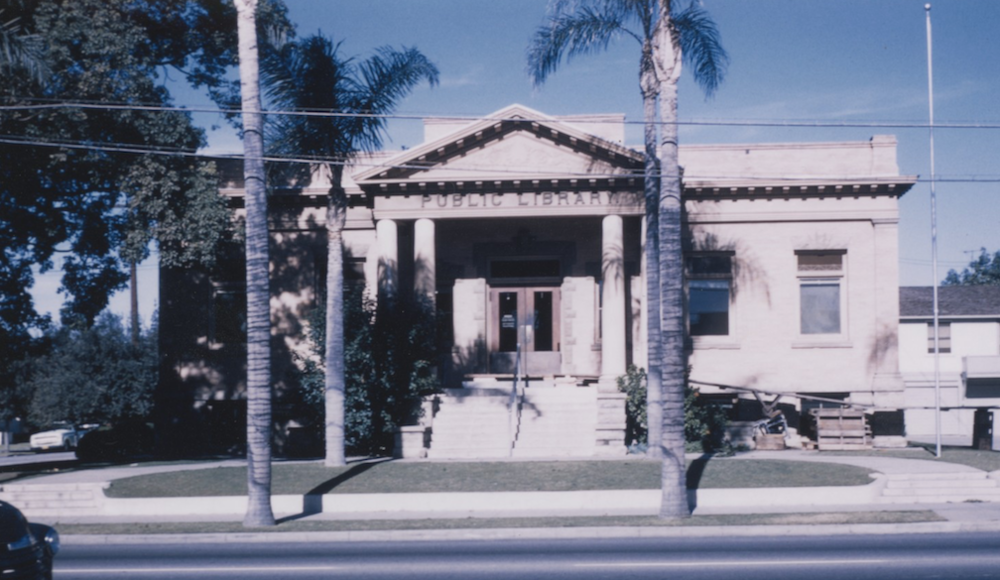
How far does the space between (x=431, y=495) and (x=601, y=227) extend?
11977 mm

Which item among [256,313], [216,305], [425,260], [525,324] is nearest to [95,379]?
[216,305]

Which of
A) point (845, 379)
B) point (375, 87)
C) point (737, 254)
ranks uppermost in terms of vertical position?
point (375, 87)

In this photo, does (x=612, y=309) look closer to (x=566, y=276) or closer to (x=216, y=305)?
(x=566, y=276)

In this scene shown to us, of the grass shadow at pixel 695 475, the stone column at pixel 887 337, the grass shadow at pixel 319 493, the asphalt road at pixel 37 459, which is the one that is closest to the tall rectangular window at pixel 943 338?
the stone column at pixel 887 337

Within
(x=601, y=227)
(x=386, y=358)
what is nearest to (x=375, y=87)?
(x=386, y=358)

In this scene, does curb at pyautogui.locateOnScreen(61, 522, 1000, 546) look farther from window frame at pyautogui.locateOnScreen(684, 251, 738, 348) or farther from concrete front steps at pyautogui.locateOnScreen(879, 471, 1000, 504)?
window frame at pyautogui.locateOnScreen(684, 251, 738, 348)

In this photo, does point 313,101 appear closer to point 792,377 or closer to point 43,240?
point 43,240

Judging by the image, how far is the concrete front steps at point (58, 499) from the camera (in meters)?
18.0

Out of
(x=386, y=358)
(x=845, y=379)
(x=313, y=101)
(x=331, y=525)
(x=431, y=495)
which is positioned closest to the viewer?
(x=331, y=525)

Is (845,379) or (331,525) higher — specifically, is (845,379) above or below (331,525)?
above

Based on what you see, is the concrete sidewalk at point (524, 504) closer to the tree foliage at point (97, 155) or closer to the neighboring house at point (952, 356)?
the tree foliage at point (97, 155)

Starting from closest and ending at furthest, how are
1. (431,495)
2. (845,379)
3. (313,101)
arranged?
(431,495) → (313,101) → (845,379)

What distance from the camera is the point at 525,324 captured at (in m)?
27.7

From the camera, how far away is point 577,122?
89.1 feet
